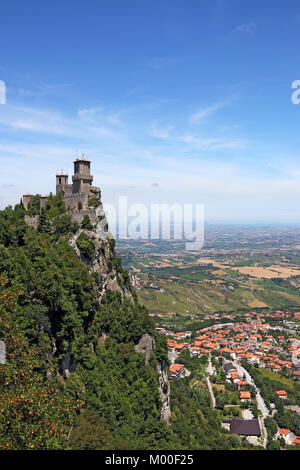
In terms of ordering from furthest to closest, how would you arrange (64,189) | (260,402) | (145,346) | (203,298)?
Answer: (203,298)
(260,402)
(64,189)
(145,346)

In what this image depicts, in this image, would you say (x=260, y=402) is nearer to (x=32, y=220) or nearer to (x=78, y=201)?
(x=78, y=201)

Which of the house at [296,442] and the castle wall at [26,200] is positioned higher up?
the castle wall at [26,200]

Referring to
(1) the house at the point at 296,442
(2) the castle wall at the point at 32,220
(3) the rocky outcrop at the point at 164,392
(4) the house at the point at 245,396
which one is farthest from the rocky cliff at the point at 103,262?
(4) the house at the point at 245,396

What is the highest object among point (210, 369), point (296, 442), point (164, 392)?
point (164, 392)

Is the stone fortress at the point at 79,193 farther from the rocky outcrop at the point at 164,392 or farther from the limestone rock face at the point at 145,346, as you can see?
the rocky outcrop at the point at 164,392

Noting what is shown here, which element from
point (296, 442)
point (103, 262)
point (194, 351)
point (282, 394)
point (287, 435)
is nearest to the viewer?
point (103, 262)

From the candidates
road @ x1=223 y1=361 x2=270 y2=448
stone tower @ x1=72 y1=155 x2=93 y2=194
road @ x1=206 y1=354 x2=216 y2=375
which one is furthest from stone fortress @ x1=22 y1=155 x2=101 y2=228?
road @ x1=206 y1=354 x2=216 y2=375

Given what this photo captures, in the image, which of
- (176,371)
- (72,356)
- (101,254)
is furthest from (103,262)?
(176,371)

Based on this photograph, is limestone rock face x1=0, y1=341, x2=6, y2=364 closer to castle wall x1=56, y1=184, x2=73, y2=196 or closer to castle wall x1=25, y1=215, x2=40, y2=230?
castle wall x1=25, y1=215, x2=40, y2=230
